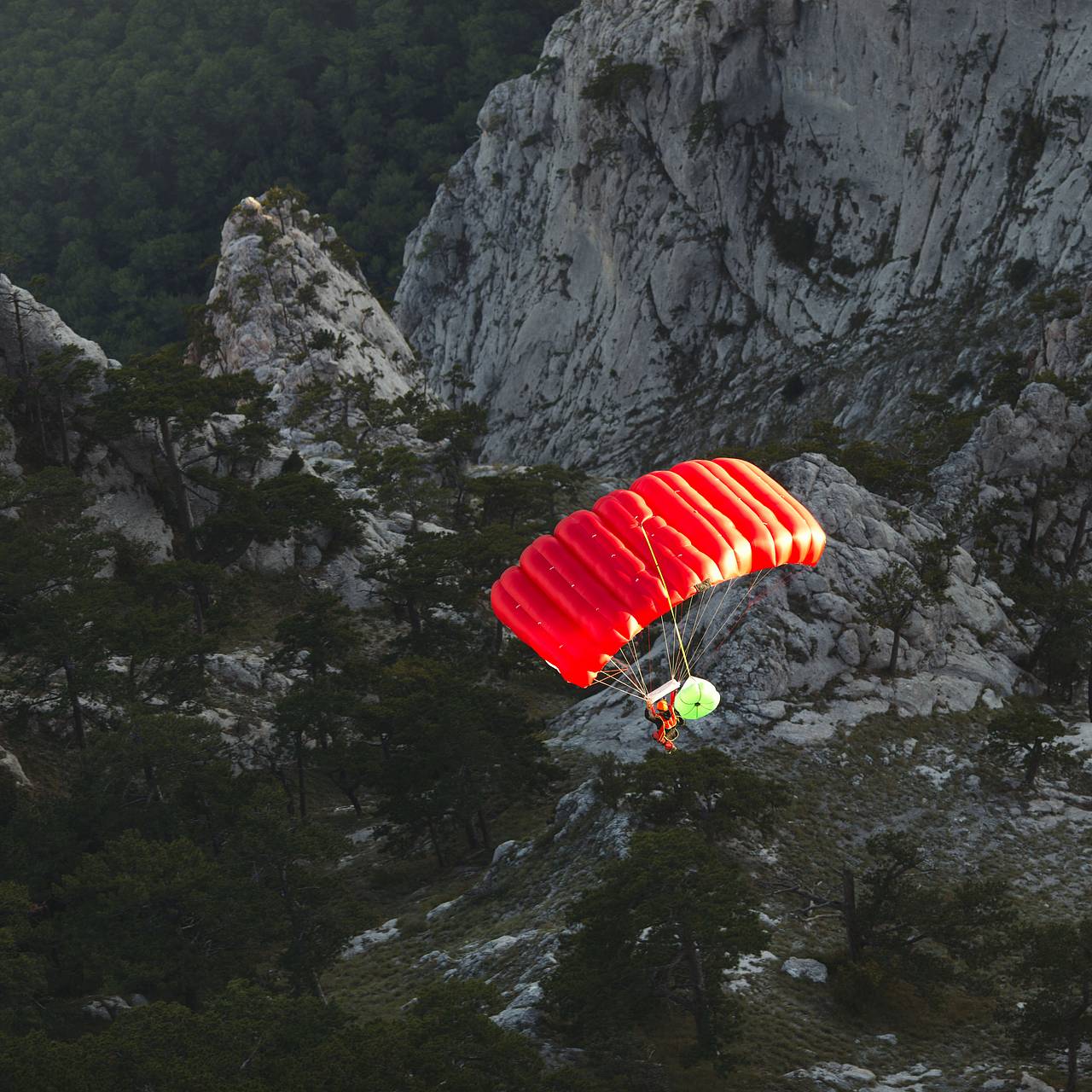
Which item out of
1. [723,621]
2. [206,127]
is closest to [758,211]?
[723,621]

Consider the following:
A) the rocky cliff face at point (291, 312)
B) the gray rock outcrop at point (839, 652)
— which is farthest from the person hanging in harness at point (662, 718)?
the rocky cliff face at point (291, 312)

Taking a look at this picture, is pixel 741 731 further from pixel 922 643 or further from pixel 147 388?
pixel 147 388

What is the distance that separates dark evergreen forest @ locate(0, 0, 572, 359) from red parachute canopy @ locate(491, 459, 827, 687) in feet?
385

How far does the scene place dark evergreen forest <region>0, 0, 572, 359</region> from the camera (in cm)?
14450

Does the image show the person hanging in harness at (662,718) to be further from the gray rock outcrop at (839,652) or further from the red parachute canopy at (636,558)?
the gray rock outcrop at (839,652)

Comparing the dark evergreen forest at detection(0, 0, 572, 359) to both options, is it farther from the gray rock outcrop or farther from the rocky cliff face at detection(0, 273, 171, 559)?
the gray rock outcrop

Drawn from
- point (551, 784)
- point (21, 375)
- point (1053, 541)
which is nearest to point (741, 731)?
point (551, 784)

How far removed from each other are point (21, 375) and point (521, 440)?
53482 mm

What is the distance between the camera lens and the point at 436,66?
150 metres

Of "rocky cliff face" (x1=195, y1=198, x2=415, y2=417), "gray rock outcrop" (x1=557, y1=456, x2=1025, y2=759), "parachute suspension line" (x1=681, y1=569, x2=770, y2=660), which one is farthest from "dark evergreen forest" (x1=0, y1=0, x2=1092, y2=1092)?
"rocky cliff face" (x1=195, y1=198, x2=415, y2=417)

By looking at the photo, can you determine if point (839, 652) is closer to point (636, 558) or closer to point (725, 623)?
point (725, 623)

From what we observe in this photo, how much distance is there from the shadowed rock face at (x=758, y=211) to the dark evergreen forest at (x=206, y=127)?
3601 cm

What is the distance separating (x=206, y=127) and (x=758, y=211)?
271 feet

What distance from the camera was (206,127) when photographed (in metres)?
153
